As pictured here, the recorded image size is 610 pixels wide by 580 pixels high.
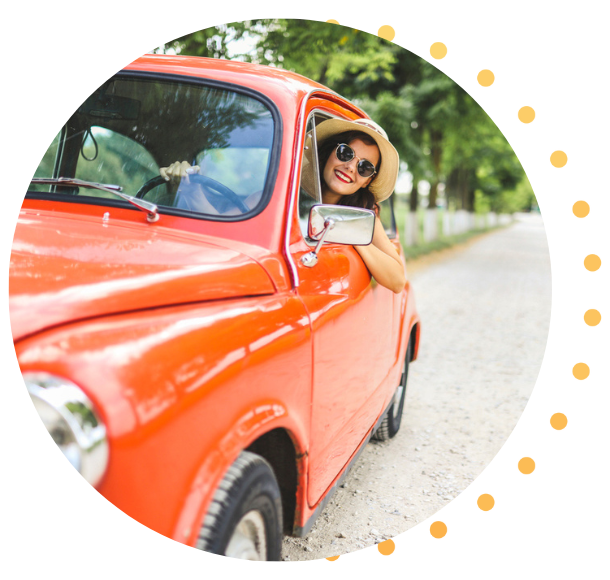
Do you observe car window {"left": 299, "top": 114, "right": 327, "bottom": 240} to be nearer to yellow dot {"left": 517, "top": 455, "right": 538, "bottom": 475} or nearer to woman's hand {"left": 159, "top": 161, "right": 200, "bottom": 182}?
woman's hand {"left": 159, "top": 161, "right": 200, "bottom": 182}

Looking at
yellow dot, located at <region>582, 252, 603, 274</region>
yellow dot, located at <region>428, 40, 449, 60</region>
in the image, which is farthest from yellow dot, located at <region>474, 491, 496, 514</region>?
yellow dot, located at <region>428, 40, 449, 60</region>

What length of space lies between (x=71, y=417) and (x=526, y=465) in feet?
3.93

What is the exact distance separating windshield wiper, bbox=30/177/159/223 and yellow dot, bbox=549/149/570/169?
1.22 meters

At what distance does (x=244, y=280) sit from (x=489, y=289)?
32.2 ft

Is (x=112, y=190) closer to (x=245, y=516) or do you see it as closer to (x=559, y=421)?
(x=245, y=516)

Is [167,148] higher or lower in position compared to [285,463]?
higher

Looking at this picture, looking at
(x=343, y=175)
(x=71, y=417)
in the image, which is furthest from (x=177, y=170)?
(x=71, y=417)

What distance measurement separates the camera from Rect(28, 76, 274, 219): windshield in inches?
78.3

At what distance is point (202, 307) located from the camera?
1.43 m

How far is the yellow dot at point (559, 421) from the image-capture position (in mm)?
1527

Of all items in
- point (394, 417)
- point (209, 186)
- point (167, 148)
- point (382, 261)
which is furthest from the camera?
point (394, 417)

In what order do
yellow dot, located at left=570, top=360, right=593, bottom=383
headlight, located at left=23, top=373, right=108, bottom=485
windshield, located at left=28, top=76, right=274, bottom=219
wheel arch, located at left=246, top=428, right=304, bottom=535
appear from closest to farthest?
headlight, located at left=23, top=373, right=108, bottom=485, yellow dot, located at left=570, top=360, right=593, bottom=383, wheel arch, located at left=246, top=428, right=304, bottom=535, windshield, located at left=28, top=76, right=274, bottom=219

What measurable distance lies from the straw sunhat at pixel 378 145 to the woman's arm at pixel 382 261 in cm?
19

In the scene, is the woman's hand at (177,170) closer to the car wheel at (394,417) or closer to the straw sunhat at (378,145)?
the straw sunhat at (378,145)
